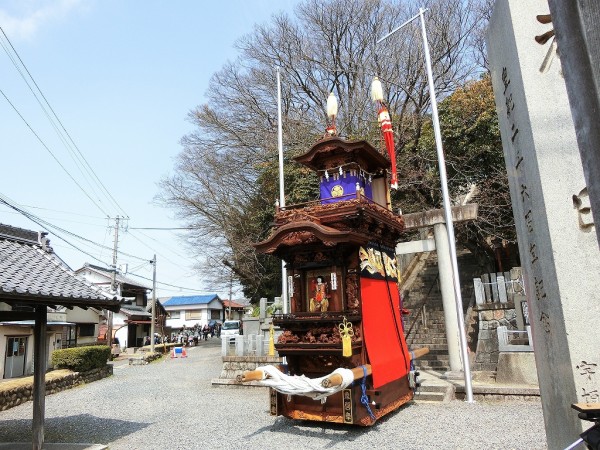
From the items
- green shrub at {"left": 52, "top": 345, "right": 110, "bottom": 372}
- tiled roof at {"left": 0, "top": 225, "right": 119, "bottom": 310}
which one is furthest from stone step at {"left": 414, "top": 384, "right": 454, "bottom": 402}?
green shrub at {"left": 52, "top": 345, "right": 110, "bottom": 372}

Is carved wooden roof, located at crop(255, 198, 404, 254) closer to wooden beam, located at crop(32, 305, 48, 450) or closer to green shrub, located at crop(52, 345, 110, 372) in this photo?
wooden beam, located at crop(32, 305, 48, 450)

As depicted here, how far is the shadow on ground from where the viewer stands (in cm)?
798

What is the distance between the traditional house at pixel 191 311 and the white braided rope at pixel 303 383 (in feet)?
153

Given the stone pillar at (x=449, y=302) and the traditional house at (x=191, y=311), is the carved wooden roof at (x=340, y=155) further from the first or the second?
the traditional house at (x=191, y=311)

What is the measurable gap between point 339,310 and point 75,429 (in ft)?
20.9

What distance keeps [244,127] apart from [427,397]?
66.0 feet

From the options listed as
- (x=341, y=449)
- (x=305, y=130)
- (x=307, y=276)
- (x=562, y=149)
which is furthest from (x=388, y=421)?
(x=305, y=130)

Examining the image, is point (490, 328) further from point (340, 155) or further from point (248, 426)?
point (248, 426)

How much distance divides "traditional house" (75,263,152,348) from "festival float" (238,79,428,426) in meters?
29.4

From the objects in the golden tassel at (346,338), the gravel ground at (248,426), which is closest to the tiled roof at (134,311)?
the gravel ground at (248,426)

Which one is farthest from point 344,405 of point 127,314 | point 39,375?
point 127,314

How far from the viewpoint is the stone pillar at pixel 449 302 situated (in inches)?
455

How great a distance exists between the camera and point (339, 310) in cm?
880

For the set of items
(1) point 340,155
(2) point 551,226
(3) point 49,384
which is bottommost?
(3) point 49,384
